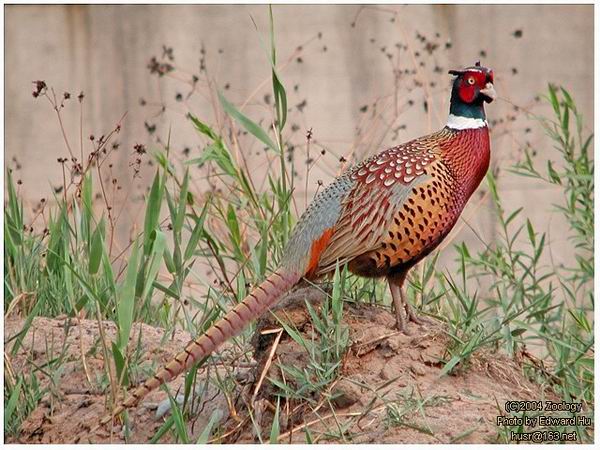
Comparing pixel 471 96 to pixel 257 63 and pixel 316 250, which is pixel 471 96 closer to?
pixel 316 250

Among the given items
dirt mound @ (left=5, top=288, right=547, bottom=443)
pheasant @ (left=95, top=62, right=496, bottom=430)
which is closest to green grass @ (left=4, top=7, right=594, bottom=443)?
dirt mound @ (left=5, top=288, right=547, bottom=443)

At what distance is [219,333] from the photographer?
385 centimetres

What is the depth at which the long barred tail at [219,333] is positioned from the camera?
3.75 meters

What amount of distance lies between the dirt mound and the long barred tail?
0.11 metres

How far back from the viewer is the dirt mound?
370 cm

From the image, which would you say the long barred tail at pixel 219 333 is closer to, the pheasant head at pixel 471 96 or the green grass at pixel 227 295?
the green grass at pixel 227 295

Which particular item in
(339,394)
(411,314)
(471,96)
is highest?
(471,96)

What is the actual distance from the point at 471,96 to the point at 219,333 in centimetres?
142

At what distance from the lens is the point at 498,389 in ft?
13.0

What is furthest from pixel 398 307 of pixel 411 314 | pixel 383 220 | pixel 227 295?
pixel 227 295

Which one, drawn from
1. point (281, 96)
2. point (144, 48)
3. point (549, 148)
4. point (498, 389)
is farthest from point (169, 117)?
point (498, 389)

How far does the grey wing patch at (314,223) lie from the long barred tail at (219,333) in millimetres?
100

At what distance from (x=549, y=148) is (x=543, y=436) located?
5456mm

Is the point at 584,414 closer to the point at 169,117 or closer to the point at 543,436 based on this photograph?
the point at 543,436
